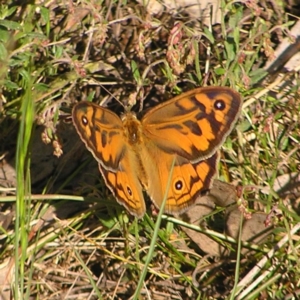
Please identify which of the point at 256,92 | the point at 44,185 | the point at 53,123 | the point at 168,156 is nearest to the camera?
the point at 168,156

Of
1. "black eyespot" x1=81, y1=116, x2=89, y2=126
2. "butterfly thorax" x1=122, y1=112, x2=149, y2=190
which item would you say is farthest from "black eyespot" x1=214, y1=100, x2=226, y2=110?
"black eyespot" x1=81, y1=116, x2=89, y2=126

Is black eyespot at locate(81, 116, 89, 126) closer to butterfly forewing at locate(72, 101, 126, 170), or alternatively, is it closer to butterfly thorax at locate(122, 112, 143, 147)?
butterfly forewing at locate(72, 101, 126, 170)

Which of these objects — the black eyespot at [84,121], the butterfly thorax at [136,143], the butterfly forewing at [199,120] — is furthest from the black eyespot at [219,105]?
the black eyespot at [84,121]

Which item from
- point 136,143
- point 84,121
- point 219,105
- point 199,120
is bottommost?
point 136,143

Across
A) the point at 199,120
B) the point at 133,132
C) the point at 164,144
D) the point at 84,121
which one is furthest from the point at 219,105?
the point at 84,121

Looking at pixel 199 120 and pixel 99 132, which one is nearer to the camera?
pixel 199 120

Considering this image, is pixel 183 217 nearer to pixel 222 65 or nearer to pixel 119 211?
pixel 119 211

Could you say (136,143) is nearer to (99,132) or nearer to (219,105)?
(99,132)

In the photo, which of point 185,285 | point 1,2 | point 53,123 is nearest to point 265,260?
point 185,285
